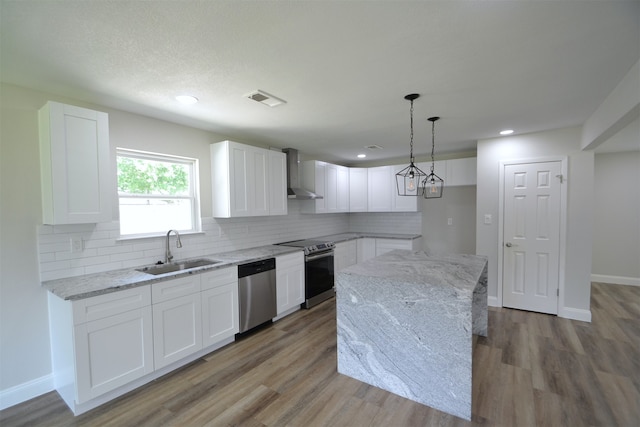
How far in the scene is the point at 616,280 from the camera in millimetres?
5098

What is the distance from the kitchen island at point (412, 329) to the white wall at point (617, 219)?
14.3ft

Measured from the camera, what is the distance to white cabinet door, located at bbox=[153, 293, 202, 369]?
7.96ft

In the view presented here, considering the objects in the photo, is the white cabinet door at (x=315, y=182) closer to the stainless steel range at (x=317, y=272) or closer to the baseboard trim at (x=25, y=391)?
the stainless steel range at (x=317, y=272)

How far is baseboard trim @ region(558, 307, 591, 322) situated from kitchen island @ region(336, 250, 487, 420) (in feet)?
6.52

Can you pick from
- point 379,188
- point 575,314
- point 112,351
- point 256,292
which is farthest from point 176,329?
point 575,314

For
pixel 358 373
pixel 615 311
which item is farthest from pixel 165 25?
pixel 615 311

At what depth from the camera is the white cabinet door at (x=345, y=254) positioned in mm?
4756

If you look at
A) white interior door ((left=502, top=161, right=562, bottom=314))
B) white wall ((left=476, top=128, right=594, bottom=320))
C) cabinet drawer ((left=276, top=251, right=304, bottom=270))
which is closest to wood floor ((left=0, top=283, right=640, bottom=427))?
white wall ((left=476, top=128, right=594, bottom=320))

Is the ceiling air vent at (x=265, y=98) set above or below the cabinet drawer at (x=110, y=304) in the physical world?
above

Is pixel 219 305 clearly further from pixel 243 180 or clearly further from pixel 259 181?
pixel 259 181

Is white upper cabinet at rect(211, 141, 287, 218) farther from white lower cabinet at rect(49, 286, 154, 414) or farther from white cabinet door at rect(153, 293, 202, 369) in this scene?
white lower cabinet at rect(49, 286, 154, 414)

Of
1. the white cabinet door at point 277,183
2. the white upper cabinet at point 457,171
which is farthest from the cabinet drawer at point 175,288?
the white upper cabinet at point 457,171

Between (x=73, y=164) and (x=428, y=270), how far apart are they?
2.99 m

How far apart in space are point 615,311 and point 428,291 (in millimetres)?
3710
